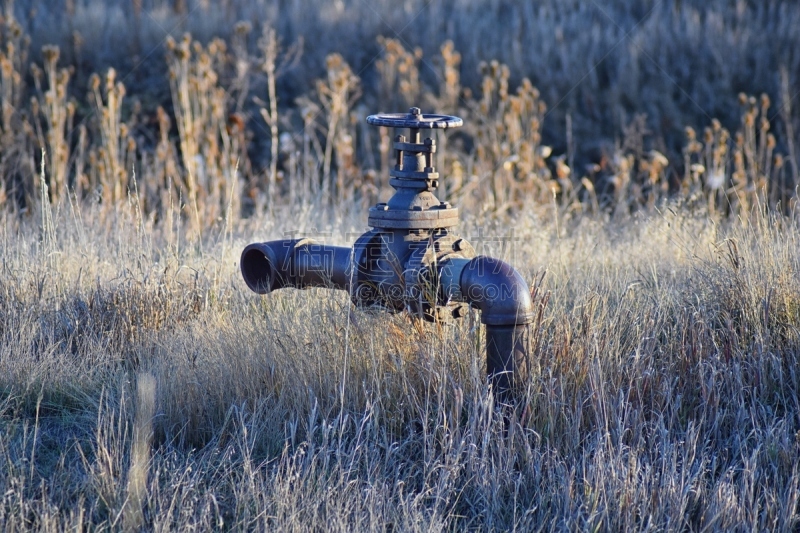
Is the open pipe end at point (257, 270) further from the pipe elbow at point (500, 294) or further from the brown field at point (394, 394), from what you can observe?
the pipe elbow at point (500, 294)

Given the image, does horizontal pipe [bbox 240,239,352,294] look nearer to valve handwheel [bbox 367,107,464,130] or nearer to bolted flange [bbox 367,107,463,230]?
bolted flange [bbox 367,107,463,230]

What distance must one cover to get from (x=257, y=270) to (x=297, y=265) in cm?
23

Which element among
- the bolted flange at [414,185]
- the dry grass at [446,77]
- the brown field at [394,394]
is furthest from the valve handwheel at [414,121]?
the dry grass at [446,77]

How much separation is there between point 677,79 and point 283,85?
15.1ft

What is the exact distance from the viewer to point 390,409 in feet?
8.44

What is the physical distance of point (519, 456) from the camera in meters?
2.37

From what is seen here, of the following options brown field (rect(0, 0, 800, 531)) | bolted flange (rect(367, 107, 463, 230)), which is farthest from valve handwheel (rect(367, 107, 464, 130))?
brown field (rect(0, 0, 800, 531))

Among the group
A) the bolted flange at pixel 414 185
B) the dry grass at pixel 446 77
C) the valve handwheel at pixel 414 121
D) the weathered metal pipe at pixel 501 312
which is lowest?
the weathered metal pipe at pixel 501 312

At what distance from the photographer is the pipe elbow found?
7.97ft

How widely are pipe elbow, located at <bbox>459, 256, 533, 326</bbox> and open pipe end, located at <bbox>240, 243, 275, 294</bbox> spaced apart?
80 cm

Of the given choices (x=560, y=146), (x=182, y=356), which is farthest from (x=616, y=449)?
(x=560, y=146)

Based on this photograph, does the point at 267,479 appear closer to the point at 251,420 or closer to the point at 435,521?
the point at 251,420

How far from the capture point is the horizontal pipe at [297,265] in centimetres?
277

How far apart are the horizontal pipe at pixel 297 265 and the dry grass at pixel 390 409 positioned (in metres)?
0.13
